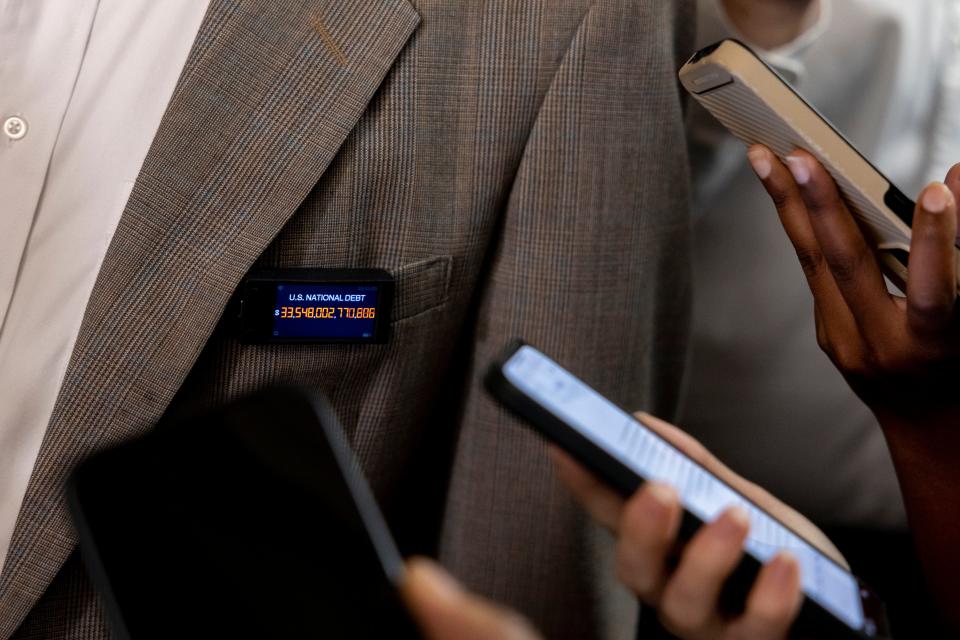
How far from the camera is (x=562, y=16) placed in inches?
26.1

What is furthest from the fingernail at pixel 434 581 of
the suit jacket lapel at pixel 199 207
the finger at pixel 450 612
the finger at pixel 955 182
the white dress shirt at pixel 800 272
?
the white dress shirt at pixel 800 272

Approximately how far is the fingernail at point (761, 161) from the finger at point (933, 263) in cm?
10

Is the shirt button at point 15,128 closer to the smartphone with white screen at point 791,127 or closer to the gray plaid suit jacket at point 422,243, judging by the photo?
the gray plaid suit jacket at point 422,243

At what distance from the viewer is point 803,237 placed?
605 mm

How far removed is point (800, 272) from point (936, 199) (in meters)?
0.45

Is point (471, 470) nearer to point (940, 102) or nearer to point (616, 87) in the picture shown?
point (616, 87)

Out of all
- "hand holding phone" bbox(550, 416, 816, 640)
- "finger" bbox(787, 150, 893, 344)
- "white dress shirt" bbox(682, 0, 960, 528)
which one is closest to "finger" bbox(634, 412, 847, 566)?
"hand holding phone" bbox(550, 416, 816, 640)

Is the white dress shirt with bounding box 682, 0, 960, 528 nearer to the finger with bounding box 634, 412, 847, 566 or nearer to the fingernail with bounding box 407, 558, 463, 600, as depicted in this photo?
the finger with bounding box 634, 412, 847, 566

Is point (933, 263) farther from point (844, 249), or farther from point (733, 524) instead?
point (733, 524)

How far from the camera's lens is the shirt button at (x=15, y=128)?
601 millimetres

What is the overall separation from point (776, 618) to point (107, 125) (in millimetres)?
529

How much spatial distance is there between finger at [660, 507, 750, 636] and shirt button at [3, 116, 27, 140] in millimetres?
510

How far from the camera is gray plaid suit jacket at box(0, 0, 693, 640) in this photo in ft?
1.87

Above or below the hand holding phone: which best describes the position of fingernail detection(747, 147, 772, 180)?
above
